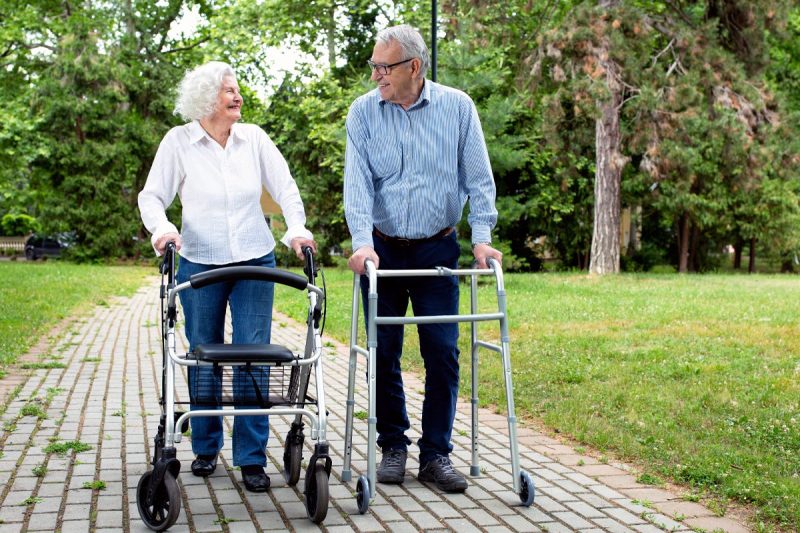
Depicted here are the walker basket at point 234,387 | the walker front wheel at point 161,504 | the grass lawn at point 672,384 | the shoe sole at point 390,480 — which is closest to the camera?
the walker front wheel at point 161,504

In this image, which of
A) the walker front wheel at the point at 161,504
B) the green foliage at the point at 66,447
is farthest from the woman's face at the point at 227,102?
the green foliage at the point at 66,447

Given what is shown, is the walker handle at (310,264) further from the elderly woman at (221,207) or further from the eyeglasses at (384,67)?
the eyeglasses at (384,67)

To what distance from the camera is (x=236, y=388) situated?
451 centimetres

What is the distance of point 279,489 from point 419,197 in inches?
61.1

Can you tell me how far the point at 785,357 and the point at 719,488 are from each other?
5.49 meters

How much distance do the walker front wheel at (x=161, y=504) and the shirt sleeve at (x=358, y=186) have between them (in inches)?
54.0

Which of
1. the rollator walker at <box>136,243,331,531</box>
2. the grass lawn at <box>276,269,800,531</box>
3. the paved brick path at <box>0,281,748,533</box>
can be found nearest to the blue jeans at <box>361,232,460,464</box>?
the paved brick path at <box>0,281,748,533</box>

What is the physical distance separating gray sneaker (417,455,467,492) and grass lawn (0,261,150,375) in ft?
17.1

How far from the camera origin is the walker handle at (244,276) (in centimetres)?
450

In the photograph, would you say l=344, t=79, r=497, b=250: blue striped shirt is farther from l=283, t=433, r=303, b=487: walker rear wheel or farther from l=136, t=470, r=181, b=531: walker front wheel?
l=136, t=470, r=181, b=531: walker front wheel

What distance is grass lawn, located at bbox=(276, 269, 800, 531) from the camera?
5523 millimetres

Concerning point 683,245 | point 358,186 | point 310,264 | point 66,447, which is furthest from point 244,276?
point 683,245

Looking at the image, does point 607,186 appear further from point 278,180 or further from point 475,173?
point 278,180

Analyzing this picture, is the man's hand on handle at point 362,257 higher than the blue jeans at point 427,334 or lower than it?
higher
